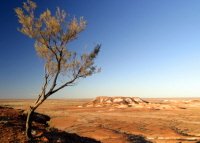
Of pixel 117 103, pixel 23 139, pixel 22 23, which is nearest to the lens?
pixel 23 139

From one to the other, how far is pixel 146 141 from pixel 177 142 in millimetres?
3046

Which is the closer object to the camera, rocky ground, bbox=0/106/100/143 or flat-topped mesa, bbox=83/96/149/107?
rocky ground, bbox=0/106/100/143

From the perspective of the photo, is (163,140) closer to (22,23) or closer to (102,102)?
(22,23)

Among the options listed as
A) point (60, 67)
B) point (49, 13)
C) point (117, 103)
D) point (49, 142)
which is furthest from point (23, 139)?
point (117, 103)

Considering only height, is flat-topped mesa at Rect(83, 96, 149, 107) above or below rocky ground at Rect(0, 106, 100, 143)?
above

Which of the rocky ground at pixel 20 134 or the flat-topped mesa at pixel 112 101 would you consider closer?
the rocky ground at pixel 20 134

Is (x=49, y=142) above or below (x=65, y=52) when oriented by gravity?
below

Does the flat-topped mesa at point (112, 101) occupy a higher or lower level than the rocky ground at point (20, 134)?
higher

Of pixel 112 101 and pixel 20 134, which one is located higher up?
pixel 112 101

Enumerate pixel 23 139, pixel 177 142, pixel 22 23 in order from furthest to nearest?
pixel 177 142
pixel 22 23
pixel 23 139

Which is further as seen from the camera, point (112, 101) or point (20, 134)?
point (112, 101)

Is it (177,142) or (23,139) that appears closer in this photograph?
(23,139)

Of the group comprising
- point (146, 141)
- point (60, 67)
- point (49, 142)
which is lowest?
point (146, 141)

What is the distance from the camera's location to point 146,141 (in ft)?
83.4
